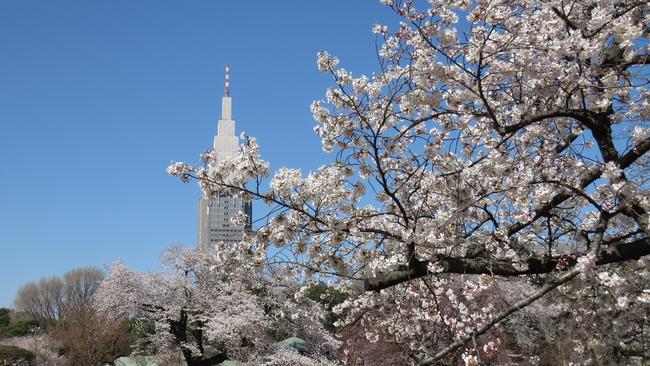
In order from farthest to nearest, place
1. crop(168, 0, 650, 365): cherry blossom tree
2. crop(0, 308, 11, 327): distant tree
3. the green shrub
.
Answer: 1. crop(0, 308, 11, 327): distant tree
2. the green shrub
3. crop(168, 0, 650, 365): cherry blossom tree

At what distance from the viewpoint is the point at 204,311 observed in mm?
19922

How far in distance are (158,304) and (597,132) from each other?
1885 cm

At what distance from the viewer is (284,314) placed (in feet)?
61.8

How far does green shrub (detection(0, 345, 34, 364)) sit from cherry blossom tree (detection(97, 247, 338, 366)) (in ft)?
26.4

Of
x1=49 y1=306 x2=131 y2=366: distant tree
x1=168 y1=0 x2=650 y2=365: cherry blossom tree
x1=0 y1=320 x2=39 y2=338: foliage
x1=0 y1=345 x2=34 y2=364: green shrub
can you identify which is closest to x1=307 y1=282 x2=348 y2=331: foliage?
x1=168 y1=0 x2=650 y2=365: cherry blossom tree

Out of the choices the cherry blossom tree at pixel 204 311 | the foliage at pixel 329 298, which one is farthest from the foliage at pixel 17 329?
the foliage at pixel 329 298

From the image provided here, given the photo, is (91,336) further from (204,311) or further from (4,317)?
(4,317)

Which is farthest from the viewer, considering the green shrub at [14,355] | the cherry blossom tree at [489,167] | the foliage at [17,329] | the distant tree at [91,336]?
the foliage at [17,329]

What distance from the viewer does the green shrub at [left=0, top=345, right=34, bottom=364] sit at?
26.5 m

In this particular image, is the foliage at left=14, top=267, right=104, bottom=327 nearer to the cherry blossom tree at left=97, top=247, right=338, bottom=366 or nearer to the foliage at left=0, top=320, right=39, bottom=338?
the foliage at left=0, top=320, right=39, bottom=338

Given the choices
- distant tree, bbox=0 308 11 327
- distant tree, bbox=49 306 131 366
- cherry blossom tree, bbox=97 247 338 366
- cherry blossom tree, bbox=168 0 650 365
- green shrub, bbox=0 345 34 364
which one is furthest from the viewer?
distant tree, bbox=0 308 11 327

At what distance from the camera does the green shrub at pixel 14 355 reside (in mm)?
26469

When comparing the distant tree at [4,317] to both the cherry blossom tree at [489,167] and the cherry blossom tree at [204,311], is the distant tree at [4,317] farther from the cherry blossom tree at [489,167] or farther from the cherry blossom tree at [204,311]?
the cherry blossom tree at [489,167]

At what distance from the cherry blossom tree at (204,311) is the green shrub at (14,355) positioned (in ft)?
26.4
